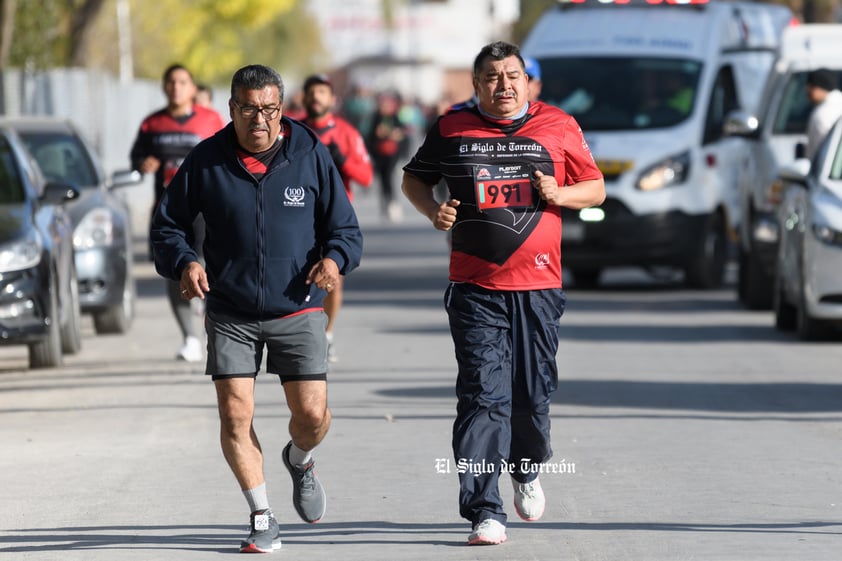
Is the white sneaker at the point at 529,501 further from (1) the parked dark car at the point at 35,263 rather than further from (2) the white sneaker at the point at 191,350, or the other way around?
(2) the white sneaker at the point at 191,350

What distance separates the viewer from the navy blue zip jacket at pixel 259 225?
7.34m

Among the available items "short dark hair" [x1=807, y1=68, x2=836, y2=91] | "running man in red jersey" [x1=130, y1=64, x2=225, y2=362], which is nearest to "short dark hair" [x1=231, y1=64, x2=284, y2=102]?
"running man in red jersey" [x1=130, y1=64, x2=225, y2=362]

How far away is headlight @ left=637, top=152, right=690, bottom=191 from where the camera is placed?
59.0 ft

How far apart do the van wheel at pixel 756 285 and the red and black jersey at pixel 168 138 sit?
16.7ft

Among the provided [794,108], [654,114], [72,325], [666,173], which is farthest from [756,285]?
[72,325]

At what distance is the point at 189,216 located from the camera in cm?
751

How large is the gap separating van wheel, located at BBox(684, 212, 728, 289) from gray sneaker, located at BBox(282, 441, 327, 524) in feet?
36.4

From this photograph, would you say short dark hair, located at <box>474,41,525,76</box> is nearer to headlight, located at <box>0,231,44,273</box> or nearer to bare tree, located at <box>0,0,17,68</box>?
headlight, located at <box>0,231,44,273</box>

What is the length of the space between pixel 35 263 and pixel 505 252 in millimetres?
5764

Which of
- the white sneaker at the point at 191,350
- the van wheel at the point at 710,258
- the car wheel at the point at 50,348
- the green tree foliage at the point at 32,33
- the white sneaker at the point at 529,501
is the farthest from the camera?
the green tree foliage at the point at 32,33

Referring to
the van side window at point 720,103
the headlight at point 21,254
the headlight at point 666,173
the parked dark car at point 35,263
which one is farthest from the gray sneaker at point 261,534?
the van side window at point 720,103

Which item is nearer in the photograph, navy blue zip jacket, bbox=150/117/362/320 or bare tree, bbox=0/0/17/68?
navy blue zip jacket, bbox=150/117/362/320

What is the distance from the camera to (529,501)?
7746 mm

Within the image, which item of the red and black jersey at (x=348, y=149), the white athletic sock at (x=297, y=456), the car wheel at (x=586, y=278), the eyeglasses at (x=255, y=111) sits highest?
the eyeglasses at (x=255, y=111)
